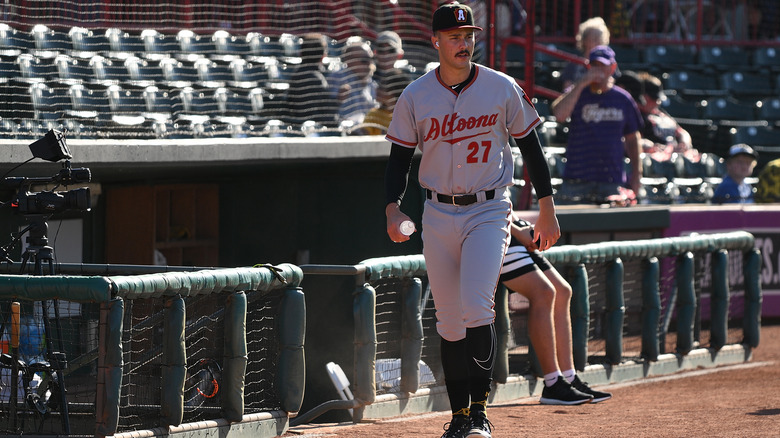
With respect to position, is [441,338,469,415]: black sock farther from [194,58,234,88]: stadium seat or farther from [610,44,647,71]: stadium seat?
[610,44,647,71]: stadium seat

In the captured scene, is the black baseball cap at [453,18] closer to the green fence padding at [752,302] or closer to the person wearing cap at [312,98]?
the person wearing cap at [312,98]

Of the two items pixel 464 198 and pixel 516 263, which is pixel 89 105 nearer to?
pixel 516 263

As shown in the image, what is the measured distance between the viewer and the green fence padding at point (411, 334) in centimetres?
554

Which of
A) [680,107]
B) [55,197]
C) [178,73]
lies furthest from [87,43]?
[680,107]

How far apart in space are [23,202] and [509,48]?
9.89 metres

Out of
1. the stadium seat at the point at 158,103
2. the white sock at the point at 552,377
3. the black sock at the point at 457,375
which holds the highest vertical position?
the stadium seat at the point at 158,103

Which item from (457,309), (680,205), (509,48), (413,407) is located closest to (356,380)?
(413,407)

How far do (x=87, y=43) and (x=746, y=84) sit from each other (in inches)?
335

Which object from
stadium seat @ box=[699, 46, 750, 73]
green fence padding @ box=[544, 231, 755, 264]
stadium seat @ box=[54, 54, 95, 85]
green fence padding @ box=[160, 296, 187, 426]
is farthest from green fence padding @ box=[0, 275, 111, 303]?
stadium seat @ box=[699, 46, 750, 73]

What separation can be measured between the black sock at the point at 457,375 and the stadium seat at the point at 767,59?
11404 mm

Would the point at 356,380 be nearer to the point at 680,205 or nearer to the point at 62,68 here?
the point at 62,68

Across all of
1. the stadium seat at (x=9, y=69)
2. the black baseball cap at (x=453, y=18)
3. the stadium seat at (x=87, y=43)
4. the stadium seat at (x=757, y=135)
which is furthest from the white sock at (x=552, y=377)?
the stadium seat at (x=757, y=135)

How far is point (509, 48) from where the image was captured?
13.9 meters

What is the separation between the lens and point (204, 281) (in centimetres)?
461
